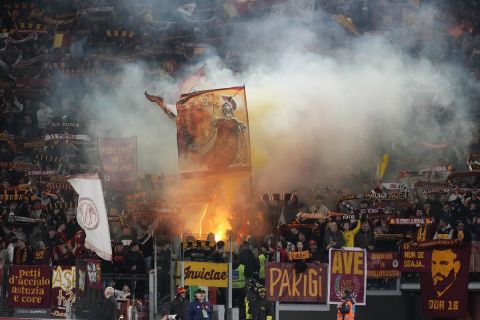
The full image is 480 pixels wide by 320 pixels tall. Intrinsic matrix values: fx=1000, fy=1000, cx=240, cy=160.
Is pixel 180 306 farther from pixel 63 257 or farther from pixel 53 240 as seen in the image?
pixel 53 240

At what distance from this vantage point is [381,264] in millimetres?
16234

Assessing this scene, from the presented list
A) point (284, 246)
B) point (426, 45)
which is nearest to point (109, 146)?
point (284, 246)

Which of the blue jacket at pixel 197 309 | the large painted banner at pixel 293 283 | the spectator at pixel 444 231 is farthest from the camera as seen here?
the spectator at pixel 444 231

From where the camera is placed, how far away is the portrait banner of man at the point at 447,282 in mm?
15883

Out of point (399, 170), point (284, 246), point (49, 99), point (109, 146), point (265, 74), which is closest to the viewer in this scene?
point (284, 246)

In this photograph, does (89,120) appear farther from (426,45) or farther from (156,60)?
(426,45)

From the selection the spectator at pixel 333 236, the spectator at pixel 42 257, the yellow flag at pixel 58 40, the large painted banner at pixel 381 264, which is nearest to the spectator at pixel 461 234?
the large painted banner at pixel 381 264

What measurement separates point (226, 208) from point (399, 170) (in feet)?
13.7

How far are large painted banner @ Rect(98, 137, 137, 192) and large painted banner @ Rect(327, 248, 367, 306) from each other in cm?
558

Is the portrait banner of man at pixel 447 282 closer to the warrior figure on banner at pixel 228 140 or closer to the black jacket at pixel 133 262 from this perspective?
the black jacket at pixel 133 262

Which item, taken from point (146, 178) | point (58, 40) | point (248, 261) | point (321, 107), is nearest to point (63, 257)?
point (248, 261)

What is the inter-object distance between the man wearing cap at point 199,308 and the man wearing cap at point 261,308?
1350 mm

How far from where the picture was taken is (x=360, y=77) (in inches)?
964

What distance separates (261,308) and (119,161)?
5389 mm
